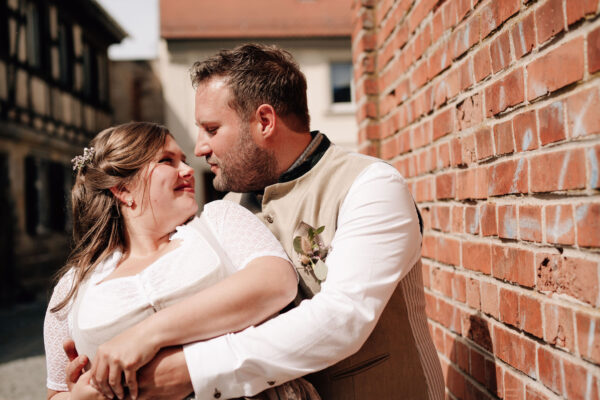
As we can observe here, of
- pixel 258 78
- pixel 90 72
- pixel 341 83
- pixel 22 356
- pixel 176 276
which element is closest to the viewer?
pixel 176 276

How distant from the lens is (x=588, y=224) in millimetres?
1222

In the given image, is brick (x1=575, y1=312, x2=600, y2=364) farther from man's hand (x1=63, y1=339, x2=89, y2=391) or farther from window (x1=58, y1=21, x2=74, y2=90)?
window (x1=58, y1=21, x2=74, y2=90)

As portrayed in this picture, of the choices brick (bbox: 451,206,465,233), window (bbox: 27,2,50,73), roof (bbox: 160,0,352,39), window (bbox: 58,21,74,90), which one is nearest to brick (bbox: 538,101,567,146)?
brick (bbox: 451,206,465,233)

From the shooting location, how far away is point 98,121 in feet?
55.9

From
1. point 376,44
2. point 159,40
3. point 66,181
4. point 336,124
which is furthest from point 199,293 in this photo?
point 159,40

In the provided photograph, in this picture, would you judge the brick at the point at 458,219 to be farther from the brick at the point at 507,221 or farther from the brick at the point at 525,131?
the brick at the point at 525,131

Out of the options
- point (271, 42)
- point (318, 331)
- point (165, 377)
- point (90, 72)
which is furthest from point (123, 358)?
point (271, 42)

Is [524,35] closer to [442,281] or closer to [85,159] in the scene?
[442,281]

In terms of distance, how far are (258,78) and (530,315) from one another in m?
1.24

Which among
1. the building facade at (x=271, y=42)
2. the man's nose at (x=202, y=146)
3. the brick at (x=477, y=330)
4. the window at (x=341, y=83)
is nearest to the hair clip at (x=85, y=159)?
the man's nose at (x=202, y=146)

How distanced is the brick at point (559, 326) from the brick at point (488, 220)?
36 centimetres

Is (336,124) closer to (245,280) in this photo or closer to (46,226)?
(46,226)

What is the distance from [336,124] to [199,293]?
16.4m

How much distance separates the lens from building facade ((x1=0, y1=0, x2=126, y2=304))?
1166 centimetres
